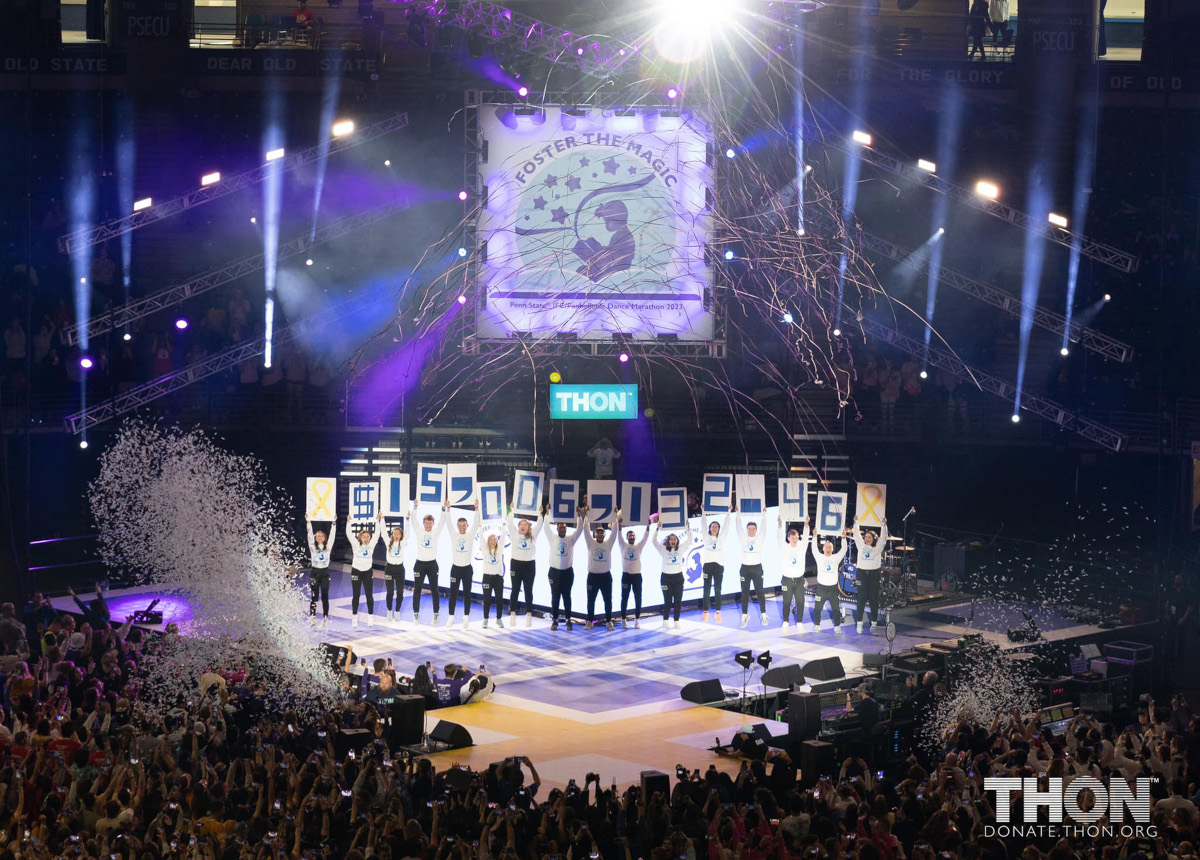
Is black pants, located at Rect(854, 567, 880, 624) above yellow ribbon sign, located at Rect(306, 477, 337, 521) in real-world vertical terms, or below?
below

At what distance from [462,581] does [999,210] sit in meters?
11.9

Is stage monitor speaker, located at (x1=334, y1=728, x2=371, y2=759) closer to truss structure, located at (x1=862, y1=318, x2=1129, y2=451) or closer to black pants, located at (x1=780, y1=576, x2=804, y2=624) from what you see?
black pants, located at (x1=780, y1=576, x2=804, y2=624)

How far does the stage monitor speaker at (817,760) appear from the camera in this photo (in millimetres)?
12336

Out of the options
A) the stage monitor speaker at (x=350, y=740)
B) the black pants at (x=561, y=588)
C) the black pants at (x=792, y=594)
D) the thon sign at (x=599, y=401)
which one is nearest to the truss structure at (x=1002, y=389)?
the thon sign at (x=599, y=401)

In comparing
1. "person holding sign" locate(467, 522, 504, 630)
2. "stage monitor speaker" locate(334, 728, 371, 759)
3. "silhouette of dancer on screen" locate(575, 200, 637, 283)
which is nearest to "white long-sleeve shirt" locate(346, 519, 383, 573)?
"person holding sign" locate(467, 522, 504, 630)

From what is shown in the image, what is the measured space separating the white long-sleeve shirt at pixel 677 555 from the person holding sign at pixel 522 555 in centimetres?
158

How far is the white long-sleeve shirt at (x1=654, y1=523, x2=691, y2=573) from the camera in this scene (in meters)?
18.9

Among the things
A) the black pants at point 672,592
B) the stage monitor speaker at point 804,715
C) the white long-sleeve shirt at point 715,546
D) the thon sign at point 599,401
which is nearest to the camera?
the stage monitor speaker at point 804,715

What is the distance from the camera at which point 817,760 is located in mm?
12383

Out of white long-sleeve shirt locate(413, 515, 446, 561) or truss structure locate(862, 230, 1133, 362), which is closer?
white long-sleeve shirt locate(413, 515, 446, 561)

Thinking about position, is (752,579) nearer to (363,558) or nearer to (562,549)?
(562,549)

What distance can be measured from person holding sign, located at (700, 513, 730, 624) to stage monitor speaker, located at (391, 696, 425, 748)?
6642 millimetres

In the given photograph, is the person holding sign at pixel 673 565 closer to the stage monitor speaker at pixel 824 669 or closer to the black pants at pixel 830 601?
the black pants at pixel 830 601

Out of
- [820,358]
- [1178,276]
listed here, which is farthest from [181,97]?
[1178,276]
